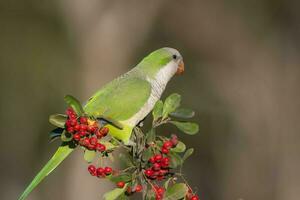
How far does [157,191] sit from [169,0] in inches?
306

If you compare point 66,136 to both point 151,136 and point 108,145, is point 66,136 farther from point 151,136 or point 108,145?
point 151,136

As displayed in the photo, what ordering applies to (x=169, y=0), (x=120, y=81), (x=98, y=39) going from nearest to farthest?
1. (x=120, y=81)
2. (x=98, y=39)
3. (x=169, y=0)

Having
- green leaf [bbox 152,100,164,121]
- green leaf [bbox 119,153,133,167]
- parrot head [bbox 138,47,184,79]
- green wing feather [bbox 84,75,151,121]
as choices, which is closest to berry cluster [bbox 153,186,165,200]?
green leaf [bbox 119,153,133,167]

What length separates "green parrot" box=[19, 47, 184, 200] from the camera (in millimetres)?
3133

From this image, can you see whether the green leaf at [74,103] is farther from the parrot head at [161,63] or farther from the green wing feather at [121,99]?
the parrot head at [161,63]

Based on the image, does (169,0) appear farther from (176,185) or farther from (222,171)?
(176,185)

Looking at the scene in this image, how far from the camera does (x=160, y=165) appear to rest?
262cm

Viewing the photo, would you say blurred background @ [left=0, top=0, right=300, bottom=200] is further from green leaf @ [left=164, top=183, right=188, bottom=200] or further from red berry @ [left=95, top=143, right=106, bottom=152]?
green leaf @ [left=164, top=183, right=188, bottom=200]

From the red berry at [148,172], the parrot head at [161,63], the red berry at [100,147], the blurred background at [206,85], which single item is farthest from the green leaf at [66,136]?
the blurred background at [206,85]

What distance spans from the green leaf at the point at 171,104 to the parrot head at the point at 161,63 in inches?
31.8

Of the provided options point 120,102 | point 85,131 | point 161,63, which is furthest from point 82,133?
point 161,63

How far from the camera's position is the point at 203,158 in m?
11.5

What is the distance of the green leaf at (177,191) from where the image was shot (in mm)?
2570

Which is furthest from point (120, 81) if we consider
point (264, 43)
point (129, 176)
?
point (264, 43)
